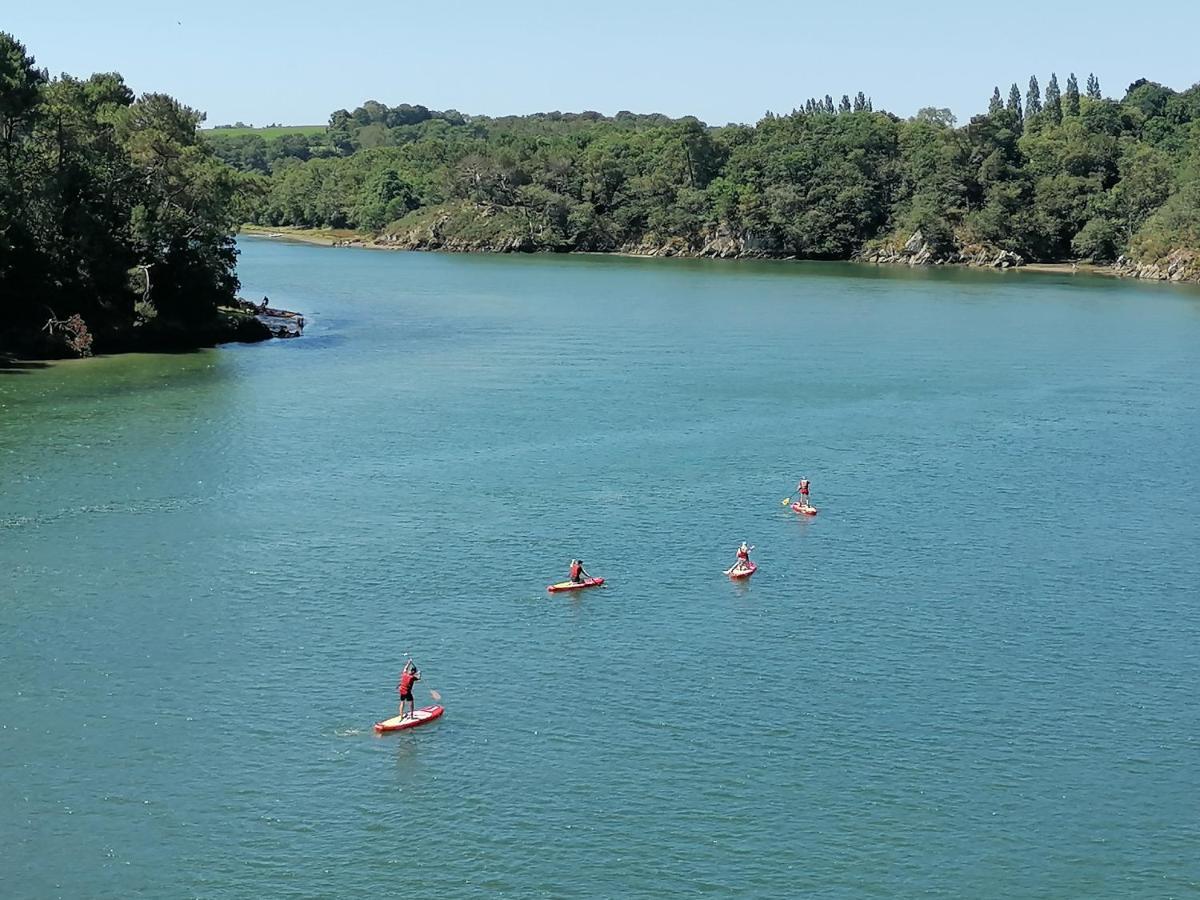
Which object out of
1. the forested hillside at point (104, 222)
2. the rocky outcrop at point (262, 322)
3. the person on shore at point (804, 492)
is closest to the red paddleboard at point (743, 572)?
the person on shore at point (804, 492)

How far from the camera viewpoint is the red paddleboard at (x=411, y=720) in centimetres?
3906

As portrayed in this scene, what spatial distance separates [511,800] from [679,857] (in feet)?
15.6

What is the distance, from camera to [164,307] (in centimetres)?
10350

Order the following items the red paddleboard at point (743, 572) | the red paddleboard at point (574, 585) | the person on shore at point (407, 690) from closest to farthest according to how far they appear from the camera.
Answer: the person on shore at point (407, 690)
the red paddleboard at point (574, 585)
the red paddleboard at point (743, 572)

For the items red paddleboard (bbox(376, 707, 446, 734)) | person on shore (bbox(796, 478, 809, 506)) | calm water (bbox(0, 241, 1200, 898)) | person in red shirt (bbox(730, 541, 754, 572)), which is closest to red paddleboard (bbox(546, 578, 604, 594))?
calm water (bbox(0, 241, 1200, 898))

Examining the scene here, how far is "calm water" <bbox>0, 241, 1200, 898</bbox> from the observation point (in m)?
33.9

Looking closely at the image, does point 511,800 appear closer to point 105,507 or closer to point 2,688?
point 2,688

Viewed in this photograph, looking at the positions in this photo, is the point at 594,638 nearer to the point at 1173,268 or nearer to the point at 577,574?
the point at 577,574

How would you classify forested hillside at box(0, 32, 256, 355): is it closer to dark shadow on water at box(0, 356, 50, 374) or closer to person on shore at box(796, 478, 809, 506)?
dark shadow on water at box(0, 356, 50, 374)

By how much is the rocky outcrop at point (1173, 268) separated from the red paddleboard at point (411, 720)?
15481 cm

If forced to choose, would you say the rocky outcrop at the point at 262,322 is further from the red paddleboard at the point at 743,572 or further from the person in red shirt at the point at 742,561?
the red paddleboard at the point at 743,572

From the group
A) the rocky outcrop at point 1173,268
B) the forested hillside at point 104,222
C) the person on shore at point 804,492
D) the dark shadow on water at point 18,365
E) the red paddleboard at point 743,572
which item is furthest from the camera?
the rocky outcrop at point 1173,268

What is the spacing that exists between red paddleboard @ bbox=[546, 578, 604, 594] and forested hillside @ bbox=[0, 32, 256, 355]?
55.5m

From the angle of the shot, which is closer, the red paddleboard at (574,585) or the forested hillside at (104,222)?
the red paddleboard at (574,585)
